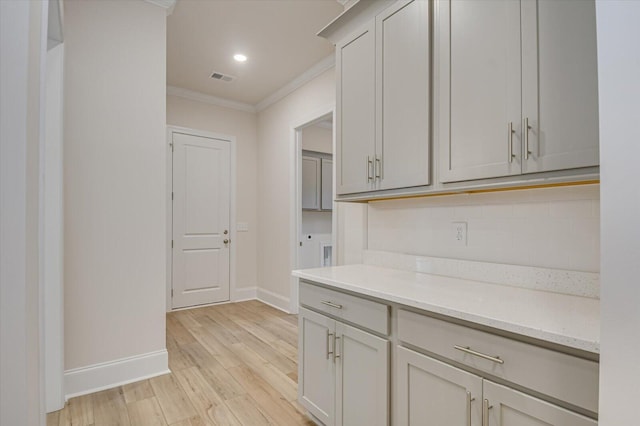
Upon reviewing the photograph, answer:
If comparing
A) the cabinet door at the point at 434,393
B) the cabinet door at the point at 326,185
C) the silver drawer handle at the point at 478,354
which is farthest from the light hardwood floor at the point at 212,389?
the cabinet door at the point at 326,185

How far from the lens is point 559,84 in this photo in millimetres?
1226

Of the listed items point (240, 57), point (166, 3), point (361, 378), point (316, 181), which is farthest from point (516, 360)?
point (316, 181)

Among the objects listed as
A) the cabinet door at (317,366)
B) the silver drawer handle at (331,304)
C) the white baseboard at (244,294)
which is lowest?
the white baseboard at (244,294)

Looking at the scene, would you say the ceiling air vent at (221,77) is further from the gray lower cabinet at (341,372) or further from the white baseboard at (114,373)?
the gray lower cabinet at (341,372)

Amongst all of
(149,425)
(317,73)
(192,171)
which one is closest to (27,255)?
(149,425)

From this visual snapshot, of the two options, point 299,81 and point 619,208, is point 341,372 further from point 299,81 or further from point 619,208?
point 299,81

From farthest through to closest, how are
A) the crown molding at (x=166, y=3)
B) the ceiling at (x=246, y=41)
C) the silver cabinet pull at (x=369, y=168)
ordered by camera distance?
the ceiling at (x=246, y=41), the crown molding at (x=166, y=3), the silver cabinet pull at (x=369, y=168)

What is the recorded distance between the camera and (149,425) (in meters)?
1.95

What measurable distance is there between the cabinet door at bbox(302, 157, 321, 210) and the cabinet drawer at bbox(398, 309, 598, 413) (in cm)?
366

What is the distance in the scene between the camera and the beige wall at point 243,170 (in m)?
4.59

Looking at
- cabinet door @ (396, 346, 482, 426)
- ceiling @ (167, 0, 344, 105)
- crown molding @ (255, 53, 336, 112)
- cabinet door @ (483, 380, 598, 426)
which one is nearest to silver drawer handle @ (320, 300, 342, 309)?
cabinet door @ (396, 346, 482, 426)

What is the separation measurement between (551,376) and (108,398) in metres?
2.56

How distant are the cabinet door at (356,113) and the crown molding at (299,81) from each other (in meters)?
1.42

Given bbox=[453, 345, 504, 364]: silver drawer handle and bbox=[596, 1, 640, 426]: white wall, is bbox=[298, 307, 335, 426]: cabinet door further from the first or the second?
bbox=[596, 1, 640, 426]: white wall
